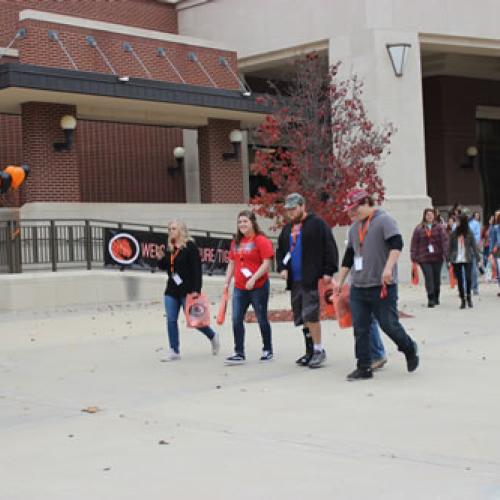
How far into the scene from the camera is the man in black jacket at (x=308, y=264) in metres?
9.33

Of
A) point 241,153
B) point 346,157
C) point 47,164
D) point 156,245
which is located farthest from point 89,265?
point 241,153

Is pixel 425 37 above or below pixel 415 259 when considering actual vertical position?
above

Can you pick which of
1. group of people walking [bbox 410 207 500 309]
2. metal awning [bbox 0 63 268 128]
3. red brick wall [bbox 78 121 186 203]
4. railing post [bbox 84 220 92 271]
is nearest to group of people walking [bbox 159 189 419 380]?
Answer: group of people walking [bbox 410 207 500 309]

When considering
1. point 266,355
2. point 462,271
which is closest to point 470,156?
point 462,271

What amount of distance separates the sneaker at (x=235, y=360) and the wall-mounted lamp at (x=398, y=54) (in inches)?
592

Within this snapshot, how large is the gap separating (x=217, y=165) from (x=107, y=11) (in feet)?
18.2

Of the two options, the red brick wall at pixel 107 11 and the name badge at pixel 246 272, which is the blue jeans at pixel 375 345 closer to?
the name badge at pixel 246 272

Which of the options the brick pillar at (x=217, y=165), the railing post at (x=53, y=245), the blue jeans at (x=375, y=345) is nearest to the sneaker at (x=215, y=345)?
the blue jeans at (x=375, y=345)

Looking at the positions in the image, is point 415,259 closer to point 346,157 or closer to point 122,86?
point 346,157

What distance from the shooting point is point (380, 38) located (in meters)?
23.5

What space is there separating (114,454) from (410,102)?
62.2 feet

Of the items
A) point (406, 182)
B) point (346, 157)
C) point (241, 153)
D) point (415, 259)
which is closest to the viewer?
point (346, 157)

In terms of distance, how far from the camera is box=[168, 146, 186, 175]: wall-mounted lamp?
26.9m

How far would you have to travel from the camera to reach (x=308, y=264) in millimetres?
9352
